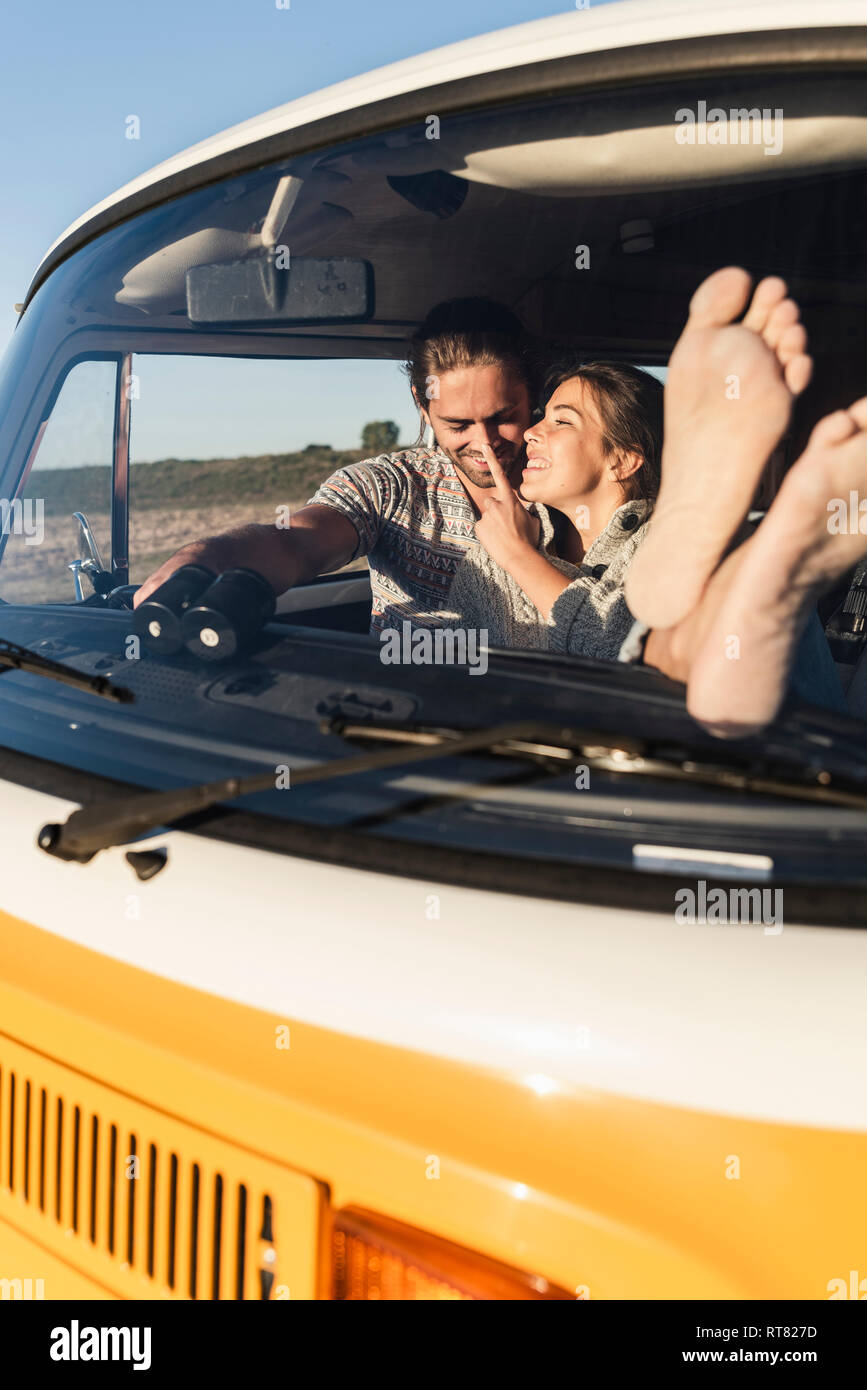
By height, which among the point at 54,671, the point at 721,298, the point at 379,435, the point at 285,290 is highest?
the point at 285,290

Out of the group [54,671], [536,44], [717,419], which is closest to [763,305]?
[717,419]

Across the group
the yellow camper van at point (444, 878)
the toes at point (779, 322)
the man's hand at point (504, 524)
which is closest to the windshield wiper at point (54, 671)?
the yellow camper van at point (444, 878)

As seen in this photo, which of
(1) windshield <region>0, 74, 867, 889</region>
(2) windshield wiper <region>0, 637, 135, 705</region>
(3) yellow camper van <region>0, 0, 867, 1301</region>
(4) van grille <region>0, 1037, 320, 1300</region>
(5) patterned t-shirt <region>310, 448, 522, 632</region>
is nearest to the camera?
(3) yellow camper van <region>0, 0, 867, 1301</region>

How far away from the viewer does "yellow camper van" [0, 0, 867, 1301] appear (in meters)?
1.02

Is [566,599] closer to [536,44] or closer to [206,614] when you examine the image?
[206,614]

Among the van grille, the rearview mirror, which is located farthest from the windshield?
the van grille

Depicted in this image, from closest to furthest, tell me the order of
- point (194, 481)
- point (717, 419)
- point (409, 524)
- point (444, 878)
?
point (444, 878) → point (717, 419) → point (194, 481) → point (409, 524)

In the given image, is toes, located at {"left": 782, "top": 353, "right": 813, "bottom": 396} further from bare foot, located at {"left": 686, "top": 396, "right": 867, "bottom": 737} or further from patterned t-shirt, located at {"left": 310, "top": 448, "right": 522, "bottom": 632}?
patterned t-shirt, located at {"left": 310, "top": 448, "right": 522, "bottom": 632}

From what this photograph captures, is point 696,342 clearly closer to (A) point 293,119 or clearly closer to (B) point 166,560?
(A) point 293,119

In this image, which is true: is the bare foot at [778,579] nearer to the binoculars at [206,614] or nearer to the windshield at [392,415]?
the windshield at [392,415]

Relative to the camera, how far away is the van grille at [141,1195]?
1.12 metres

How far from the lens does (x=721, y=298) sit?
1492 millimetres

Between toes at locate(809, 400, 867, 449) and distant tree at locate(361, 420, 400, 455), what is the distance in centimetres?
76

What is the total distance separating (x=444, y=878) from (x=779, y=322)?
31.2 inches
